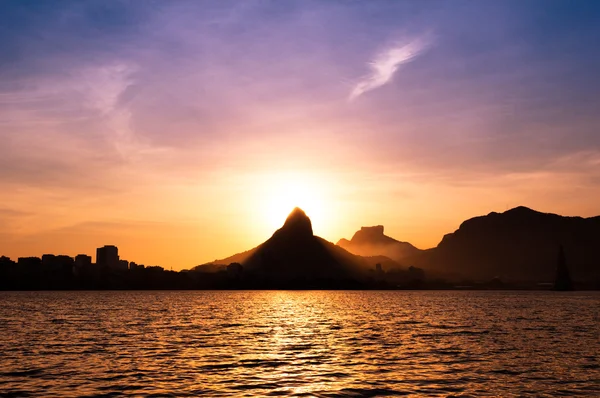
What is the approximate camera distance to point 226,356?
6900cm

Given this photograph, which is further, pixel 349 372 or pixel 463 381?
pixel 349 372

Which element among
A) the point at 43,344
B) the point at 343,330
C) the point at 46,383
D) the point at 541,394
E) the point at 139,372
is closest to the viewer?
the point at 541,394

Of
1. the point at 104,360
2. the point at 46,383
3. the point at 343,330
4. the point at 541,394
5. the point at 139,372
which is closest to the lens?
the point at 541,394

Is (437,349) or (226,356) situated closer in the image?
(226,356)

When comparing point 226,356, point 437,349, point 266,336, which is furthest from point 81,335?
point 437,349

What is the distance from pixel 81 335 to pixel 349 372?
2359 inches

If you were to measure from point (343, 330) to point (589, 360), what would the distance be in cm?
5228

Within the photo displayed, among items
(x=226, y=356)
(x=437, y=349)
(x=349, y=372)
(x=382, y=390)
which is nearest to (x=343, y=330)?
(x=437, y=349)

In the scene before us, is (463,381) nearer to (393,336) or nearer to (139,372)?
(139,372)

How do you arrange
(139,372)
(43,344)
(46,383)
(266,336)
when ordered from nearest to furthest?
(46,383) < (139,372) < (43,344) < (266,336)

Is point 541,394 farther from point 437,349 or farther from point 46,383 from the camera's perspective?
point 46,383

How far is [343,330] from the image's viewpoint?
112 metres

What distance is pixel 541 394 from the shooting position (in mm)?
46625

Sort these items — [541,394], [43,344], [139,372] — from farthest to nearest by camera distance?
1. [43,344]
2. [139,372]
3. [541,394]
